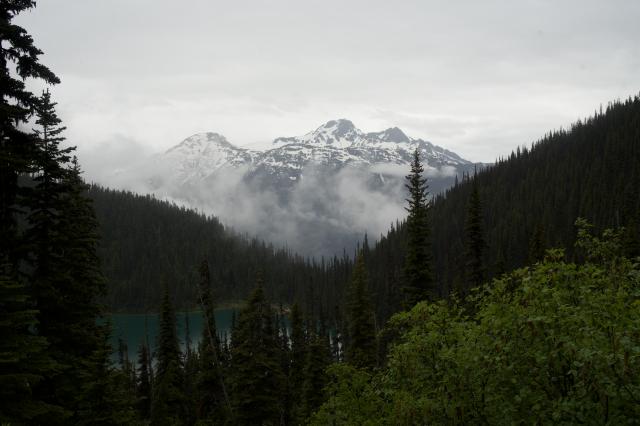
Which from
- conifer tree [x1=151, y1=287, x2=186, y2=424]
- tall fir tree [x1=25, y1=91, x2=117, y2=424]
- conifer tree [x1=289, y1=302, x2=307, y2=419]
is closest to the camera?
tall fir tree [x1=25, y1=91, x2=117, y2=424]

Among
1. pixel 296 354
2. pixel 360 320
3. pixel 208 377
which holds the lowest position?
pixel 296 354

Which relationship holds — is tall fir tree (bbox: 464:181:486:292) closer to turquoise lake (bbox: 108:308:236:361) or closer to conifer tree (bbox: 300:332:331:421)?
conifer tree (bbox: 300:332:331:421)

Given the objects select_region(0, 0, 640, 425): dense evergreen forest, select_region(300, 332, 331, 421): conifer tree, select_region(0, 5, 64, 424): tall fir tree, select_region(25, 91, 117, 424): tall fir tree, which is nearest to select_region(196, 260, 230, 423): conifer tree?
select_region(300, 332, 331, 421): conifer tree

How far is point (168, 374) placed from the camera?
138 feet

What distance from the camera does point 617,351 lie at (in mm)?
5711

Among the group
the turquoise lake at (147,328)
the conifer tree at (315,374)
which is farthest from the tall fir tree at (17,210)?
the turquoise lake at (147,328)

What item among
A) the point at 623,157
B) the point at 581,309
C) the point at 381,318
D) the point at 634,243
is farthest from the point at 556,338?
the point at 623,157

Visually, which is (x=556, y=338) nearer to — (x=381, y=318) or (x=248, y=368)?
(x=248, y=368)

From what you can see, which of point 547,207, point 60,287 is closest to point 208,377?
point 60,287

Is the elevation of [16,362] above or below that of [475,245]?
below

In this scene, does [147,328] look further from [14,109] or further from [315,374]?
[14,109]

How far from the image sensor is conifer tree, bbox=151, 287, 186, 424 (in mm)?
40031

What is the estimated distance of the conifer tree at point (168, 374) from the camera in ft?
131

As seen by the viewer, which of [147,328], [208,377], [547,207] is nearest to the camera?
[208,377]
